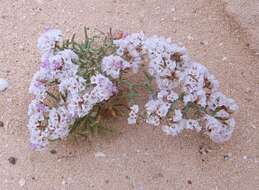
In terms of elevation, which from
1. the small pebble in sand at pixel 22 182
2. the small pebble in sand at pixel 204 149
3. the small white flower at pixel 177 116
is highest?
the small white flower at pixel 177 116

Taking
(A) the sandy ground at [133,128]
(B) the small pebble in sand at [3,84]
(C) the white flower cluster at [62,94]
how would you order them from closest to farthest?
(C) the white flower cluster at [62,94] < (A) the sandy ground at [133,128] < (B) the small pebble in sand at [3,84]

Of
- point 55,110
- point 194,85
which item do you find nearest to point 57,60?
point 55,110

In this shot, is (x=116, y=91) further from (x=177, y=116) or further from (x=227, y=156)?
(x=227, y=156)

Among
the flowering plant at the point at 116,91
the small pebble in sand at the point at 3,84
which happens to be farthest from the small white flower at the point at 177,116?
the small pebble in sand at the point at 3,84

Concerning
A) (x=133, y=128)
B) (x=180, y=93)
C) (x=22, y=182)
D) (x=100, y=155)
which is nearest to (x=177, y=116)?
(x=180, y=93)

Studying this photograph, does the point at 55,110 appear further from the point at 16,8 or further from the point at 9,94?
the point at 16,8

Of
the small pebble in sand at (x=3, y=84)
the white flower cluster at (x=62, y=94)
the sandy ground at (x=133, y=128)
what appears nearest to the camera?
the white flower cluster at (x=62, y=94)

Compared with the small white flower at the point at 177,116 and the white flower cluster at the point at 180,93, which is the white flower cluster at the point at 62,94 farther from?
the small white flower at the point at 177,116
